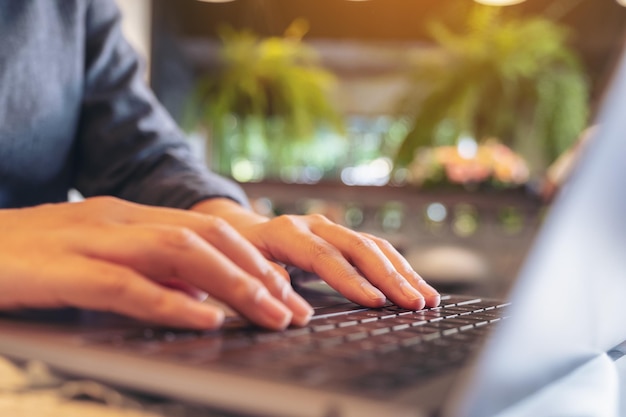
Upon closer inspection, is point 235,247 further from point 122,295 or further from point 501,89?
point 501,89

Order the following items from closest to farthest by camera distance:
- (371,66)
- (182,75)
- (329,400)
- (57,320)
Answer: (329,400) → (57,320) → (182,75) → (371,66)

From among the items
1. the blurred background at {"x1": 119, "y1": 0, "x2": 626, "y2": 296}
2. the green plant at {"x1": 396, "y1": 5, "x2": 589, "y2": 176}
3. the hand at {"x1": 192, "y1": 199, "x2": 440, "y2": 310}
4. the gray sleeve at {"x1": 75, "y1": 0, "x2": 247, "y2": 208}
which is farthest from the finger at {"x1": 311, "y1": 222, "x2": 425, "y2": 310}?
the green plant at {"x1": 396, "y1": 5, "x2": 589, "y2": 176}

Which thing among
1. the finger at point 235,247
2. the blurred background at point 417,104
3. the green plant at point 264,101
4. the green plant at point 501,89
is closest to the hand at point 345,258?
the finger at point 235,247

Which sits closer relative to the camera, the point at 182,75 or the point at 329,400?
the point at 329,400

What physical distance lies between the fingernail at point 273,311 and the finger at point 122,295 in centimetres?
2

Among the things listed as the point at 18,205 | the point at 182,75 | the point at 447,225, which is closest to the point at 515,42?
the point at 447,225

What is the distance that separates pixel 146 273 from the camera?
0.35 metres

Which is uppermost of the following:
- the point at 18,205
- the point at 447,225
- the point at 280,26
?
the point at 280,26

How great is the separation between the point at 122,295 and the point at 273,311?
68 mm

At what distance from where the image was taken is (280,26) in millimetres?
3752

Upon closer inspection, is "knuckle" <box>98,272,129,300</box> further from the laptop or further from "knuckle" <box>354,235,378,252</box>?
"knuckle" <box>354,235,378,252</box>

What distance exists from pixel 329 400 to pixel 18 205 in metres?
0.61

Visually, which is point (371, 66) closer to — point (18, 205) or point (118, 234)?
point (18, 205)

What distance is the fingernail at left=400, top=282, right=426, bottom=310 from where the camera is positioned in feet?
1.51
